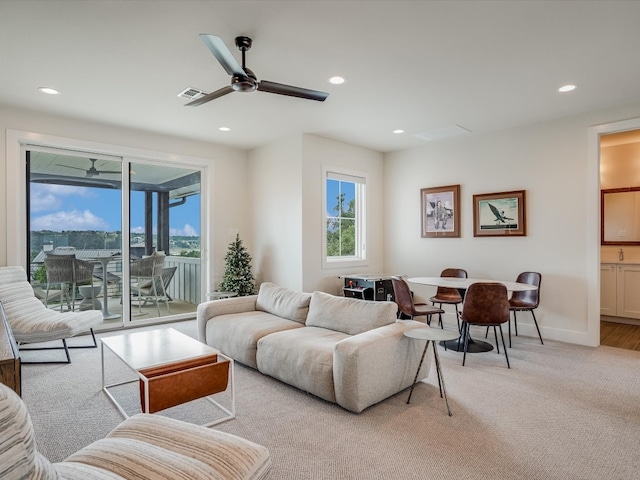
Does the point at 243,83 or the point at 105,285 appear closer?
the point at 243,83

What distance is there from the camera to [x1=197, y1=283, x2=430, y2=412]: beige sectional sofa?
8.43ft

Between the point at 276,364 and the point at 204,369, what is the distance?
0.74 meters

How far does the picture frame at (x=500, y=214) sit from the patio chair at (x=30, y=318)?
4958mm

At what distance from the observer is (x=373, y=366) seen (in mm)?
2598

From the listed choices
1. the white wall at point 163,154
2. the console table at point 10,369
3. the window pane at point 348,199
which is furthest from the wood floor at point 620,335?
the console table at point 10,369

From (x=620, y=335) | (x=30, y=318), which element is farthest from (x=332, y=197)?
(x=620, y=335)

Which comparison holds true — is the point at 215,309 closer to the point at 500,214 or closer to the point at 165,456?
the point at 165,456

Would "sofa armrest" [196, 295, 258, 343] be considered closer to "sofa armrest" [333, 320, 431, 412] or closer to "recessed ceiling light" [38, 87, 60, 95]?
"sofa armrest" [333, 320, 431, 412]

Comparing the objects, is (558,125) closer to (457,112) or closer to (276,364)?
(457,112)

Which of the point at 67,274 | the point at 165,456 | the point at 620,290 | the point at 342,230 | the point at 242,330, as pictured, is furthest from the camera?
the point at 342,230

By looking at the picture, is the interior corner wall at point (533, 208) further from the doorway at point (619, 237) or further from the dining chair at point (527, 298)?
the doorway at point (619, 237)

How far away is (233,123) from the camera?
15.6 ft

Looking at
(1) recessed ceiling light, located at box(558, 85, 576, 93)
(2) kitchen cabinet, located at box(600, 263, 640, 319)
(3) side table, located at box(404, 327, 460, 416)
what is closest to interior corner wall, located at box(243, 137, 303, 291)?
(3) side table, located at box(404, 327, 460, 416)

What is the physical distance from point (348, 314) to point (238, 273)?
270 cm
